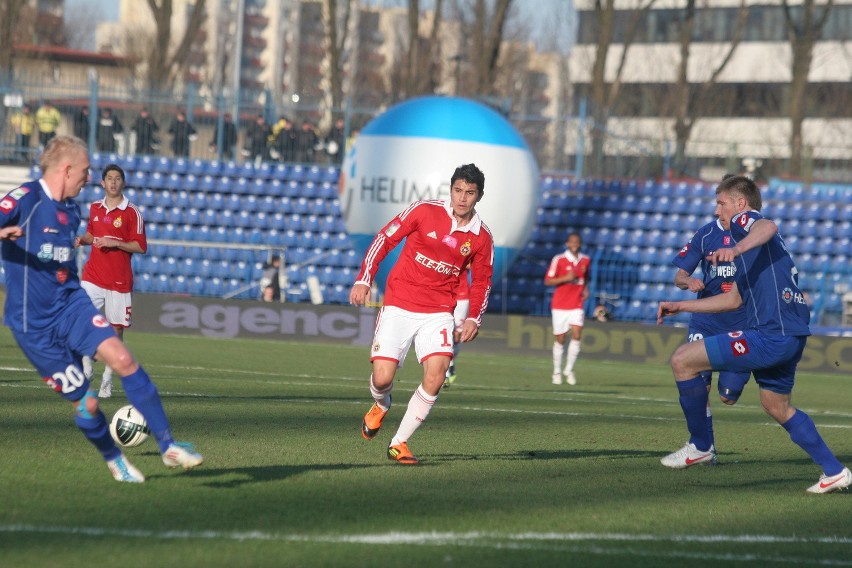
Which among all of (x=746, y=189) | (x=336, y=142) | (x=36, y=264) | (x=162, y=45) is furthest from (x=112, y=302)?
(x=162, y=45)

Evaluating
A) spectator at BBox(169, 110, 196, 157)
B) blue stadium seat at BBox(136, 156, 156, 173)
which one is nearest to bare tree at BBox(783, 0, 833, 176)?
spectator at BBox(169, 110, 196, 157)

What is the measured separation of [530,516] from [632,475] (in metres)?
2.17

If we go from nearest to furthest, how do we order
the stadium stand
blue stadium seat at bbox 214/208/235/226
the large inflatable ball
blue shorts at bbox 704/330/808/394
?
blue shorts at bbox 704/330/808/394 < the large inflatable ball < the stadium stand < blue stadium seat at bbox 214/208/235/226

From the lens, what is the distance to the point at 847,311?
1099 inches

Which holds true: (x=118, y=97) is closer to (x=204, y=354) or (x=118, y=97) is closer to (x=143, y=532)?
(x=204, y=354)

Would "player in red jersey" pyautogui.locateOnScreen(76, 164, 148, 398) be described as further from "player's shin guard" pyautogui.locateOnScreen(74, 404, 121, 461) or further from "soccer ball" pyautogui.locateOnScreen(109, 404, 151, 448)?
"player's shin guard" pyautogui.locateOnScreen(74, 404, 121, 461)

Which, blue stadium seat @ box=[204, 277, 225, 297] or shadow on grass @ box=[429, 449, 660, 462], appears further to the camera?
blue stadium seat @ box=[204, 277, 225, 297]

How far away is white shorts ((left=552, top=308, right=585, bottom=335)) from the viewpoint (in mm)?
20328

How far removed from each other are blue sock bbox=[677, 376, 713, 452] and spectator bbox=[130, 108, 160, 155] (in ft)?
87.0

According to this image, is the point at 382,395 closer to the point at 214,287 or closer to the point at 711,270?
the point at 711,270

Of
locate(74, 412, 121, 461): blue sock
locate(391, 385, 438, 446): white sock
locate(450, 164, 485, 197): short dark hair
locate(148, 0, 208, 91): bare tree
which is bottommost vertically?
locate(391, 385, 438, 446): white sock

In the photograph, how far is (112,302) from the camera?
1304 centimetres

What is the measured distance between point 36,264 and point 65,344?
18.8 inches

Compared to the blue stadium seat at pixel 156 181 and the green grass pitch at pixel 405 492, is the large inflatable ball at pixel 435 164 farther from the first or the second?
the green grass pitch at pixel 405 492
